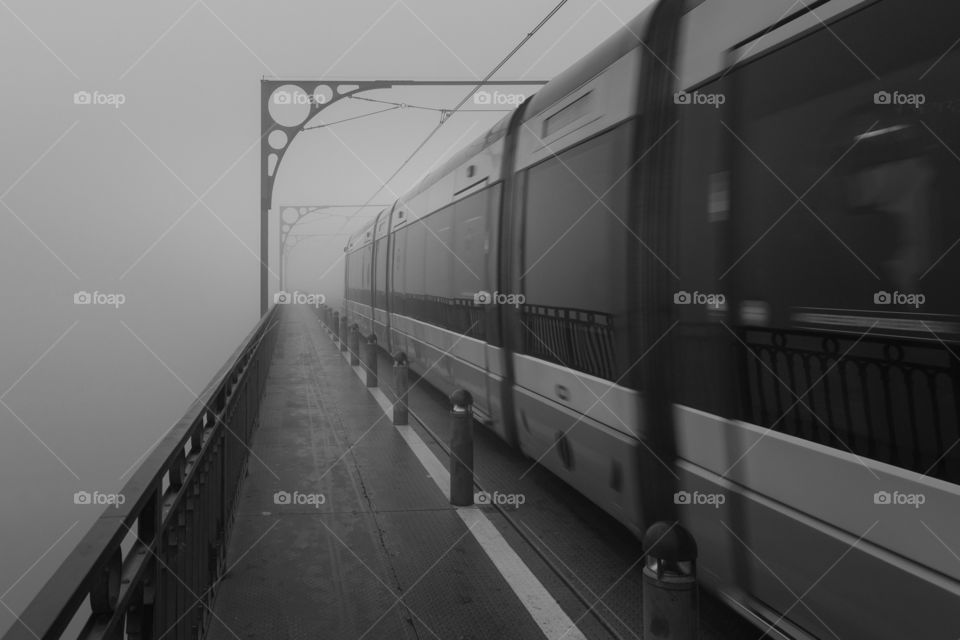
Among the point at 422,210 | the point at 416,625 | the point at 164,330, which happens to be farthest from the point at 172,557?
the point at 164,330

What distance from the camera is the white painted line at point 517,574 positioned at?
3.90 metres

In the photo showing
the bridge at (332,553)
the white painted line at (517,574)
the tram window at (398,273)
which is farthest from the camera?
the tram window at (398,273)

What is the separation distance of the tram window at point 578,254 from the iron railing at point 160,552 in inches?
94.4

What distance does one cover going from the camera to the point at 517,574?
462 cm

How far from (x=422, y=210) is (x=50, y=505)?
36692 mm

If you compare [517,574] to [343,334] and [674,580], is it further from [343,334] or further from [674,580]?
[343,334]

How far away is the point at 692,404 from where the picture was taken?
12.1 feet

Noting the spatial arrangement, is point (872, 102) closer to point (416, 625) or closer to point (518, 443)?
point (416, 625)

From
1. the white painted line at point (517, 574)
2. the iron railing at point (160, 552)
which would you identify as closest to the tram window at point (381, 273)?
the white painted line at point (517, 574)

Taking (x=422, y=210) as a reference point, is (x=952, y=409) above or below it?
below

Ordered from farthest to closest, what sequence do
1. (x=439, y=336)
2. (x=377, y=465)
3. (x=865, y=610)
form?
(x=439, y=336) < (x=377, y=465) < (x=865, y=610)

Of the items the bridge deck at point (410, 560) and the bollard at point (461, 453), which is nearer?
the bridge deck at point (410, 560)

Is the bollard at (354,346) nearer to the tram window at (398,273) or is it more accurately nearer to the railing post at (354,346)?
the railing post at (354,346)

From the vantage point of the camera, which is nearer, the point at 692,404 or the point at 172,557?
the point at 172,557
